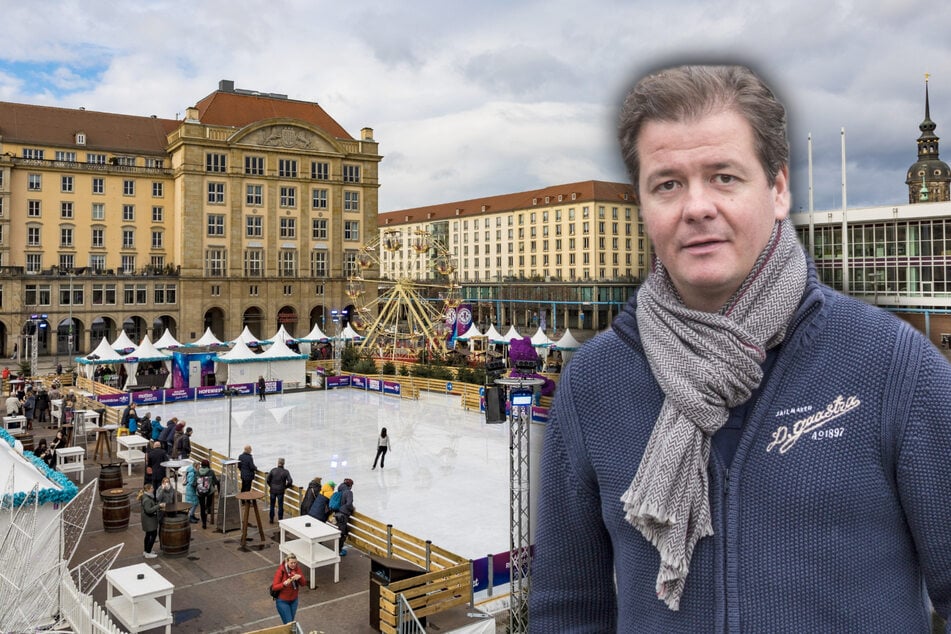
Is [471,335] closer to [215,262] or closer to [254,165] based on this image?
[215,262]

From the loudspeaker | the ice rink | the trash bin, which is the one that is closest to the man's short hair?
the trash bin

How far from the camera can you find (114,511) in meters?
14.4

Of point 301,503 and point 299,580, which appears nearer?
point 299,580

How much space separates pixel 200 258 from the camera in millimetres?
60438

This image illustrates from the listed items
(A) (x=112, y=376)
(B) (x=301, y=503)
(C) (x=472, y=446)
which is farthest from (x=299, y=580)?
(A) (x=112, y=376)

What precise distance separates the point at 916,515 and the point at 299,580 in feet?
→ 29.3

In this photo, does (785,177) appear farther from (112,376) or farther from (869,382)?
(112,376)

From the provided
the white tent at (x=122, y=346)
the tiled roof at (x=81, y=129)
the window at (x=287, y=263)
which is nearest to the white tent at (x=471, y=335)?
the white tent at (x=122, y=346)

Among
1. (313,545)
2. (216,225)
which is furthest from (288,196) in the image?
(313,545)

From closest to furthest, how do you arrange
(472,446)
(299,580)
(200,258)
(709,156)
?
(709,156) < (299,580) < (472,446) < (200,258)

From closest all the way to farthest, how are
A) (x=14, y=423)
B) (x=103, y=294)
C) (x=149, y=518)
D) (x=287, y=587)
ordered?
(x=287, y=587) < (x=149, y=518) < (x=14, y=423) < (x=103, y=294)

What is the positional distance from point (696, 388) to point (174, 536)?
13060mm

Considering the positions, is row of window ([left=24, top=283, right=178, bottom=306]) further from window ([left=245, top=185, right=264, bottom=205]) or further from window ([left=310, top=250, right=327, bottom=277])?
window ([left=310, top=250, right=327, bottom=277])

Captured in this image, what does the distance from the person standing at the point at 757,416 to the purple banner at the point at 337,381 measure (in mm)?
36526
